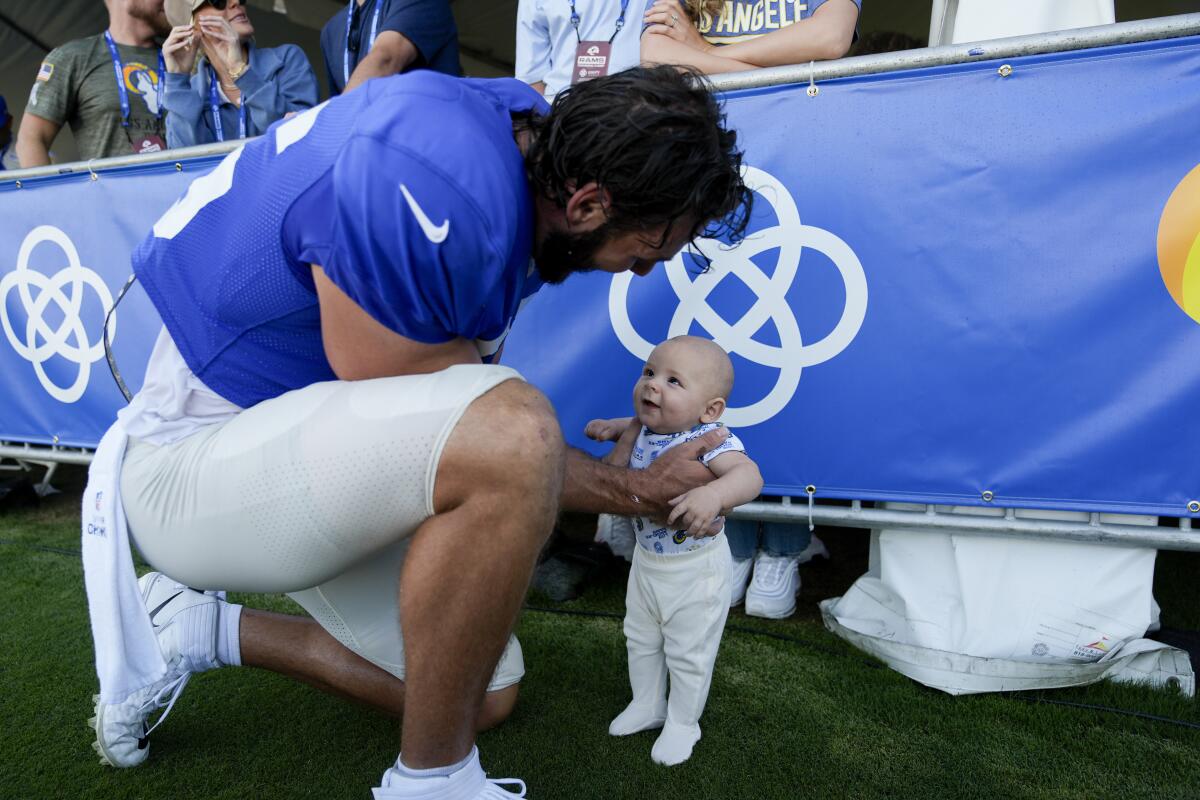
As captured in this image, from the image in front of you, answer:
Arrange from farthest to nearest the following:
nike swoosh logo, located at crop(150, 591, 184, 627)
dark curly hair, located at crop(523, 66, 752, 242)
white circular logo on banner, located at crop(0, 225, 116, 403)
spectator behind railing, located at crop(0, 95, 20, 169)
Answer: spectator behind railing, located at crop(0, 95, 20, 169), white circular logo on banner, located at crop(0, 225, 116, 403), nike swoosh logo, located at crop(150, 591, 184, 627), dark curly hair, located at crop(523, 66, 752, 242)

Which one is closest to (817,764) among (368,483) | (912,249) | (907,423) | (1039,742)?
(1039,742)

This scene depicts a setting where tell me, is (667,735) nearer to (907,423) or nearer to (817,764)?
(817,764)

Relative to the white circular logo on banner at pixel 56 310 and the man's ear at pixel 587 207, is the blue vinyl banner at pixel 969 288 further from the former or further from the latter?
the white circular logo on banner at pixel 56 310

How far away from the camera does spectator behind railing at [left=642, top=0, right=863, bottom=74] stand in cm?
246

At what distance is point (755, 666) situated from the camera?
7.15ft

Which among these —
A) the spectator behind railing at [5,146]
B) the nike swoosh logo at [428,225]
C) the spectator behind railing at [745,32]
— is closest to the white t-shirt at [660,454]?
the nike swoosh logo at [428,225]

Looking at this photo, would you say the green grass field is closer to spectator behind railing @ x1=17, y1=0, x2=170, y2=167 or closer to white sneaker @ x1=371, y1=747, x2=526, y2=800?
white sneaker @ x1=371, y1=747, x2=526, y2=800

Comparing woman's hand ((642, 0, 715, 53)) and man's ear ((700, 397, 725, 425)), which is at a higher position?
woman's hand ((642, 0, 715, 53))

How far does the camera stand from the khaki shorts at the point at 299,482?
1.29 meters

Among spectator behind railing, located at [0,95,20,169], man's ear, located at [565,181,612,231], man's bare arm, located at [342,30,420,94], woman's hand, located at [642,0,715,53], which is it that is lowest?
spectator behind railing, located at [0,95,20,169]

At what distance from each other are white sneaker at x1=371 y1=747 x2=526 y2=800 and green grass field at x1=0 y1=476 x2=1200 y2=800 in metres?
0.34

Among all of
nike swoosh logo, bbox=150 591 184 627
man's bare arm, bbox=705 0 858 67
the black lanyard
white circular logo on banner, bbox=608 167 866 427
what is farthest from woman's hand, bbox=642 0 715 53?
nike swoosh logo, bbox=150 591 184 627

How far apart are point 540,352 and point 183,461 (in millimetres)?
1256

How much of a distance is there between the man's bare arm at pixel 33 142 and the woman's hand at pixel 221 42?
2.89 feet
